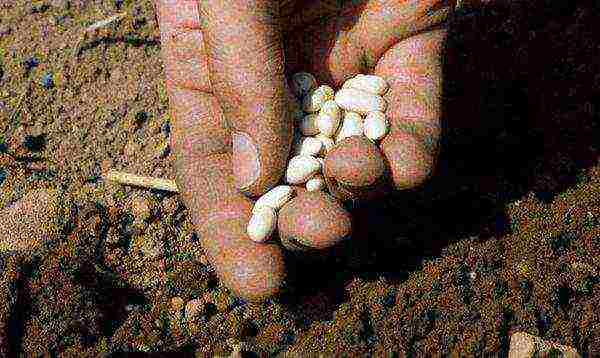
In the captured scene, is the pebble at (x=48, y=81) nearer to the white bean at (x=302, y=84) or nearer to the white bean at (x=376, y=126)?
the white bean at (x=302, y=84)

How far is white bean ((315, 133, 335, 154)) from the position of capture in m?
1.64

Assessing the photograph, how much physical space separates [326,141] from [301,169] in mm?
146

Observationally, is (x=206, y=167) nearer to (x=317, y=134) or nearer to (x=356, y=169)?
(x=317, y=134)

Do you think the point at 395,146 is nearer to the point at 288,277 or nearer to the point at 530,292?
the point at 288,277

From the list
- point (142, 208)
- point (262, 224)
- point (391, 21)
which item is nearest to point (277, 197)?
point (262, 224)

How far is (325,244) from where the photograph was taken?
1441 mm

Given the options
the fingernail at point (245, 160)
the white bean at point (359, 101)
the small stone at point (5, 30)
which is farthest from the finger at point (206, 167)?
the small stone at point (5, 30)

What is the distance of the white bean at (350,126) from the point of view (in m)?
1.65

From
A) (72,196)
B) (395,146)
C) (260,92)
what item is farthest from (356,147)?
(72,196)

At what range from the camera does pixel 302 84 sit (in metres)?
1.73

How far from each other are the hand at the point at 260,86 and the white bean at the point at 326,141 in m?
0.14

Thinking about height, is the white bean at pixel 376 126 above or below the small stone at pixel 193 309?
above

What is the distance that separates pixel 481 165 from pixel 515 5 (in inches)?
23.5

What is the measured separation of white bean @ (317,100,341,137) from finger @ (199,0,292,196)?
0.15m
